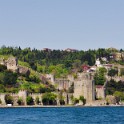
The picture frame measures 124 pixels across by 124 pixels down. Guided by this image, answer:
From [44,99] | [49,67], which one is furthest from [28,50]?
[44,99]

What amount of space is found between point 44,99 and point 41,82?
19066 millimetres

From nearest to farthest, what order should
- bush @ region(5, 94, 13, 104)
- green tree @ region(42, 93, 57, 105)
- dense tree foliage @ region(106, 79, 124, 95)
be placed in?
bush @ region(5, 94, 13, 104)
green tree @ region(42, 93, 57, 105)
dense tree foliage @ region(106, 79, 124, 95)

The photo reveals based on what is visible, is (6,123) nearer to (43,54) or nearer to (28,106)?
(28,106)

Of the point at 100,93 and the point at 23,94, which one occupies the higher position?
the point at 100,93

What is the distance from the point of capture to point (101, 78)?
152250mm

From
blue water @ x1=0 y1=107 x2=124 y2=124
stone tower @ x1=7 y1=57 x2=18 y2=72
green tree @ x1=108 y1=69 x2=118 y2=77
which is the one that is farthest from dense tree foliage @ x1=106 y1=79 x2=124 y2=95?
blue water @ x1=0 y1=107 x2=124 y2=124

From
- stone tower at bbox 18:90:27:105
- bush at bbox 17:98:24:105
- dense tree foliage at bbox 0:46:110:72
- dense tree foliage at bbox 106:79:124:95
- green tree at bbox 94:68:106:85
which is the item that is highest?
dense tree foliage at bbox 0:46:110:72

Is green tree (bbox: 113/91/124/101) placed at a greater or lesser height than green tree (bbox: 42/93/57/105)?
greater

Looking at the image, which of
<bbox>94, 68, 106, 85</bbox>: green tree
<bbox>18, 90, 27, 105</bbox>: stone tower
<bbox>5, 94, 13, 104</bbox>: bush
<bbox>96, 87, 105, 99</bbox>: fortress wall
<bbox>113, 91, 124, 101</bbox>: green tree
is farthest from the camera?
<bbox>94, 68, 106, 85</bbox>: green tree

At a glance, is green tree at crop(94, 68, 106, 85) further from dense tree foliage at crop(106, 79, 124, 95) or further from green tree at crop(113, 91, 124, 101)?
green tree at crop(113, 91, 124, 101)

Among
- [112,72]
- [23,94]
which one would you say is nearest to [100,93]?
[23,94]

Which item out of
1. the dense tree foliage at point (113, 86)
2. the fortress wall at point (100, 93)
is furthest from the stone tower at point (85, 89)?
the dense tree foliage at point (113, 86)

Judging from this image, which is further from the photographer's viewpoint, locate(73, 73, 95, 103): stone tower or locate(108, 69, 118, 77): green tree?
locate(108, 69, 118, 77): green tree

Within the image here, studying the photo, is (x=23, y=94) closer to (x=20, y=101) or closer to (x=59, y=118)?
(x=20, y=101)
